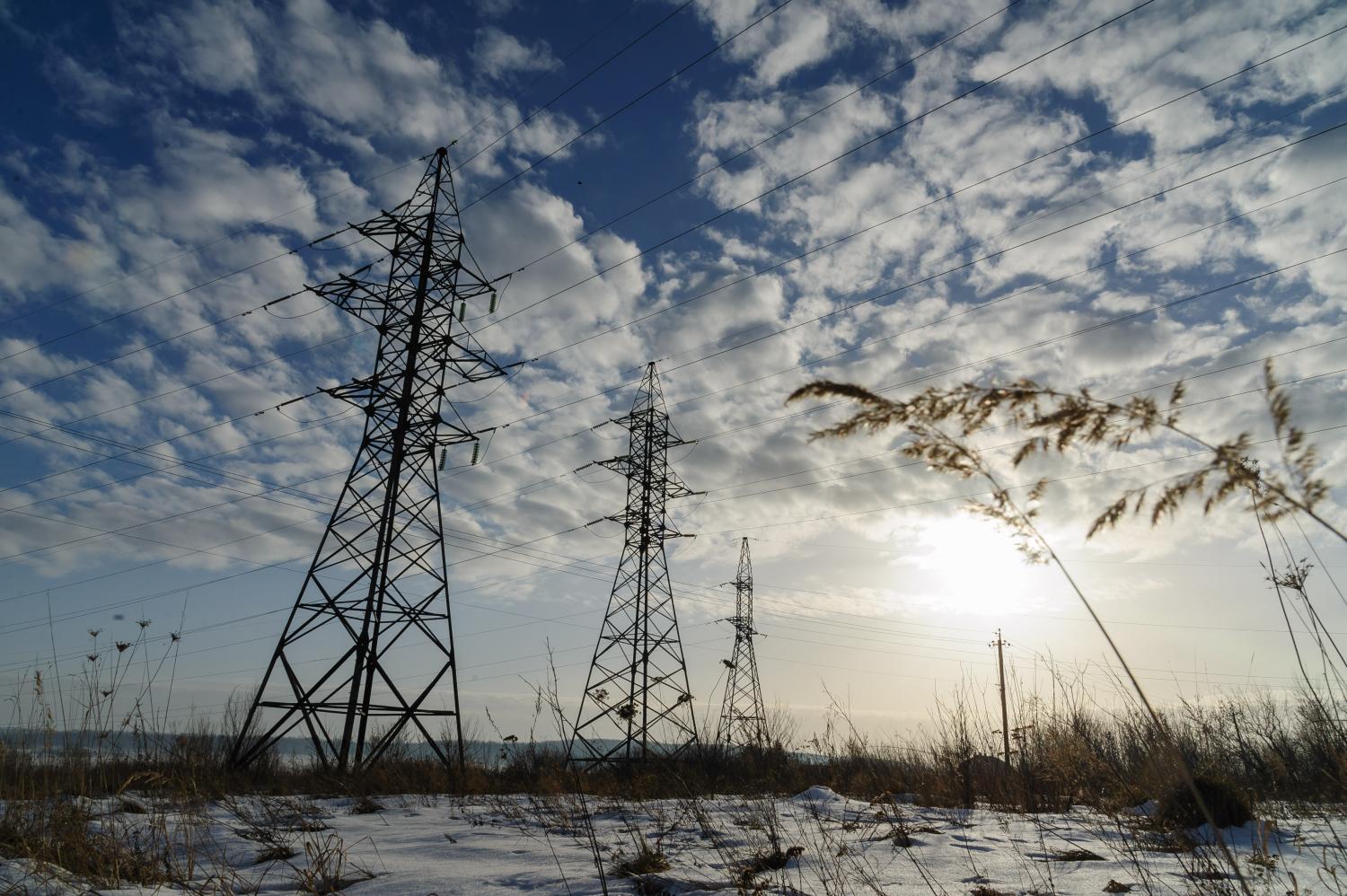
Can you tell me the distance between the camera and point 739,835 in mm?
5305

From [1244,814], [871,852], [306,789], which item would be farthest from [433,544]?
[1244,814]

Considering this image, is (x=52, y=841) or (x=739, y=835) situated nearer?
(x=52, y=841)

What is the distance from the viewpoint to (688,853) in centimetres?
451

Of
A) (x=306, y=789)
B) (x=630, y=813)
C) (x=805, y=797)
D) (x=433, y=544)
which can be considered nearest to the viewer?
(x=630, y=813)

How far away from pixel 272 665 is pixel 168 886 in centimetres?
1013

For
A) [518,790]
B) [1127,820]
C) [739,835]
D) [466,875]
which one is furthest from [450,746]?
[1127,820]

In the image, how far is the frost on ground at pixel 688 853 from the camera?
3.49m

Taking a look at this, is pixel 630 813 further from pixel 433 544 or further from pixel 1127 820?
pixel 433 544

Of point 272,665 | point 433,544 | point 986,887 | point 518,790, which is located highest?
point 433,544

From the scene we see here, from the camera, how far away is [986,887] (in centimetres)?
361

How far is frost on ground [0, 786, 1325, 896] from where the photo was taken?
3494 millimetres

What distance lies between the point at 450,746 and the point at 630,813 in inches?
293

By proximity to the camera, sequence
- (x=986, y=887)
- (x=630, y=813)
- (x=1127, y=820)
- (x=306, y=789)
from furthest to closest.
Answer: (x=306, y=789) < (x=630, y=813) < (x=1127, y=820) < (x=986, y=887)

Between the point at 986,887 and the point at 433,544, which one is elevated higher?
the point at 433,544
